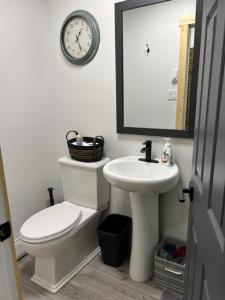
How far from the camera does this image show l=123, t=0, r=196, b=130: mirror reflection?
158cm

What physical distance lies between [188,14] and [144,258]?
1764 millimetres

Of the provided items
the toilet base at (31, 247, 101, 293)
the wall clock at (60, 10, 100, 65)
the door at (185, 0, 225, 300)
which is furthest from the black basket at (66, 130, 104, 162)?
the door at (185, 0, 225, 300)

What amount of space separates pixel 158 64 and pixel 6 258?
1542 mm

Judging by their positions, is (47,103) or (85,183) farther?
(47,103)

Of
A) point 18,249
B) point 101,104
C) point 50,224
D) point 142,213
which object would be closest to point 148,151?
point 142,213

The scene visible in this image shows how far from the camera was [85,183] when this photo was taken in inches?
77.6

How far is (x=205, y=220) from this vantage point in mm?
866

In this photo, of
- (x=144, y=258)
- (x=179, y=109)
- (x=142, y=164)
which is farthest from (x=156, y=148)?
(x=144, y=258)

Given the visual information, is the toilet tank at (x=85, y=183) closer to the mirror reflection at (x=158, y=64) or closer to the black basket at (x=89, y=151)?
the black basket at (x=89, y=151)

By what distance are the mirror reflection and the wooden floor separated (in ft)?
4.02

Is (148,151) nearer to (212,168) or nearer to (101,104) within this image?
(101,104)

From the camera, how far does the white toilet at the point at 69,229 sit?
162 cm

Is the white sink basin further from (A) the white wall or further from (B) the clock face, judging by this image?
(B) the clock face

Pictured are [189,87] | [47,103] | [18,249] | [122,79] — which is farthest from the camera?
[47,103]
